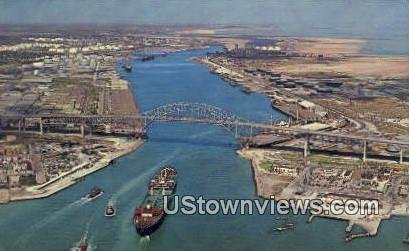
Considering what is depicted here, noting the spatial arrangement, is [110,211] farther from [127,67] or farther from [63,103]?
[127,67]

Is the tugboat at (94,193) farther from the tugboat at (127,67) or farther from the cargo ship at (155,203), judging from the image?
the tugboat at (127,67)

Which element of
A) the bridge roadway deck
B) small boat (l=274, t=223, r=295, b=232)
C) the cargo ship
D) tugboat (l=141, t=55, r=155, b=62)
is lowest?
small boat (l=274, t=223, r=295, b=232)

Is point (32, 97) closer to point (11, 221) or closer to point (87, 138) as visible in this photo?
point (87, 138)

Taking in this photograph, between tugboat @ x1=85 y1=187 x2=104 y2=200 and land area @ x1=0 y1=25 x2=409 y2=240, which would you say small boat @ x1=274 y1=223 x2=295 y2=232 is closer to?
land area @ x1=0 y1=25 x2=409 y2=240

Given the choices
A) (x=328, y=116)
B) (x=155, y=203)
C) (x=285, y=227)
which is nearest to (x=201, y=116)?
(x=328, y=116)

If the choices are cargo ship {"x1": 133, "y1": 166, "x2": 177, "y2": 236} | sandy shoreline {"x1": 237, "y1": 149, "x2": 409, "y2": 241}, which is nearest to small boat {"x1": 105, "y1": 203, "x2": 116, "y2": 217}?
cargo ship {"x1": 133, "y1": 166, "x2": 177, "y2": 236}

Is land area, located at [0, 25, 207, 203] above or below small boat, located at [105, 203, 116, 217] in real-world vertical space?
above

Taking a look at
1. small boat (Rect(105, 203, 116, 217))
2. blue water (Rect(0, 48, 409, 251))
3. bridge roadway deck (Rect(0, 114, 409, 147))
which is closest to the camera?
blue water (Rect(0, 48, 409, 251))
